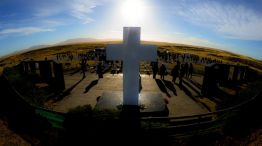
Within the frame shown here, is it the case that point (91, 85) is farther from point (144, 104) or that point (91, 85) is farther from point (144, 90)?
point (144, 104)

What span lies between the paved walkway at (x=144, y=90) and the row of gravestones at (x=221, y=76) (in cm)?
114

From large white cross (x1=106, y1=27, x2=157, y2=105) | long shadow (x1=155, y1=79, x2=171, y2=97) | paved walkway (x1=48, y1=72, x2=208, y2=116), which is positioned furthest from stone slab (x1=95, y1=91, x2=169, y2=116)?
long shadow (x1=155, y1=79, x2=171, y2=97)

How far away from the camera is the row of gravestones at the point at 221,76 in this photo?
18.6 m

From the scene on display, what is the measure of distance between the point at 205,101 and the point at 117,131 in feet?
33.2

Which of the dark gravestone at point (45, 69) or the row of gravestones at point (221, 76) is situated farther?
the dark gravestone at point (45, 69)

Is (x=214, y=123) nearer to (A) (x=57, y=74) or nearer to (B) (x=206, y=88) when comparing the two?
(B) (x=206, y=88)

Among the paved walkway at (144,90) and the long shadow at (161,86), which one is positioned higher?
the long shadow at (161,86)

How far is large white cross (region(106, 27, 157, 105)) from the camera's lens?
37.2 ft

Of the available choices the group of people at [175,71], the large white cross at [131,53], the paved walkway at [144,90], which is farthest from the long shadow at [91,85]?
the large white cross at [131,53]

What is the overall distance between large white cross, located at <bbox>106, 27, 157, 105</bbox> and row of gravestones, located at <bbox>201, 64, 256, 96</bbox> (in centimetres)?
876

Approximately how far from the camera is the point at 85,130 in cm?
860

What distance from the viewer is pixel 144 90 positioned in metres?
19.1

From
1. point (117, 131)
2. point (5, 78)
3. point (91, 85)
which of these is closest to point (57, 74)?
point (91, 85)

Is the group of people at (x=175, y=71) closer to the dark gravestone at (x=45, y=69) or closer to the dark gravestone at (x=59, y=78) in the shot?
the dark gravestone at (x=59, y=78)
